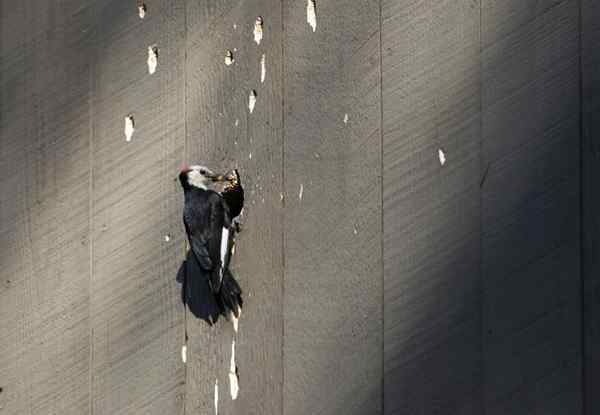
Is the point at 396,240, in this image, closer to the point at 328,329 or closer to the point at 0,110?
the point at 328,329

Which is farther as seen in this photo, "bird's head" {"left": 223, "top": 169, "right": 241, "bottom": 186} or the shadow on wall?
"bird's head" {"left": 223, "top": 169, "right": 241, "bottom": 186}

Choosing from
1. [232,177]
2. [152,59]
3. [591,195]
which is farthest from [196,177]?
[591,195]

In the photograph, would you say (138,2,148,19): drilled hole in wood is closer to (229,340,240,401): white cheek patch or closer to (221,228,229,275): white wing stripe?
(221,228,229,275): white wing stripe

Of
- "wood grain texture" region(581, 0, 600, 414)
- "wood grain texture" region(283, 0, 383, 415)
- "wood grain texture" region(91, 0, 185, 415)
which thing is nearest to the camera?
"wood grain texture" region(581, 0, 600, 414)

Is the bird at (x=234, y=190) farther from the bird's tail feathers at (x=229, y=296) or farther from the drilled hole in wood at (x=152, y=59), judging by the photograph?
the drilled hole in wood at (x=152, y=59)

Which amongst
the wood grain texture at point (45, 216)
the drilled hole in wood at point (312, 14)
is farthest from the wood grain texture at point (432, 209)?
the wood grain texture at point (45, 216)

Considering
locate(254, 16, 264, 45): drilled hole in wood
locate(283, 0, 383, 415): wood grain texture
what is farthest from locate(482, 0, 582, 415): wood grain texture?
locate(254, 16, 264, 45): drilled hole in wood

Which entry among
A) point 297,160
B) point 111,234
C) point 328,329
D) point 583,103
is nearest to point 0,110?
point 111,234

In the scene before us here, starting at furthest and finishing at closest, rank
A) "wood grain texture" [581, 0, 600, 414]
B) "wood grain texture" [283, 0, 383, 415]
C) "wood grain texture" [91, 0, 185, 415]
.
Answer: "wood grain texture" [91, 0, 185, 415]
"wood grain texture" [283, 0, 383, 415]
"wood grain texture" [581, 0, 600, 414]
